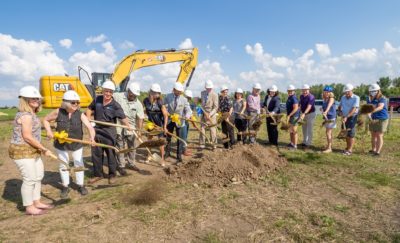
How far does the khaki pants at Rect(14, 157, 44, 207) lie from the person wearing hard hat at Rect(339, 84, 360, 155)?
19.7 ft

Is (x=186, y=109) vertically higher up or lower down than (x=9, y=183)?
higher up

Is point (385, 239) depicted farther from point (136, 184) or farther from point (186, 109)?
point (186, 109)

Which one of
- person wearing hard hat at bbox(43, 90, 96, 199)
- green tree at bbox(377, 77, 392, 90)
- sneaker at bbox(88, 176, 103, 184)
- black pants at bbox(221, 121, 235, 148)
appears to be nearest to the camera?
person wearing hard hat at bbox(43, 90, 96, 199)

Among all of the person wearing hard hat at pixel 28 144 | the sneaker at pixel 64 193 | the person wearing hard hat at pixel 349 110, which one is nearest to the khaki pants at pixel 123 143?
the sneaker at pixel 64 193

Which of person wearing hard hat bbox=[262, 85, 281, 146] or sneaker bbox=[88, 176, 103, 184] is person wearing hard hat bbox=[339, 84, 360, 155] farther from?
sneaker bbox=[88, 176, 103, 184]

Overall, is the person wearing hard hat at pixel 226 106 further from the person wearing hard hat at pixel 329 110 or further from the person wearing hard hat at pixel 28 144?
the person wearing hard hat at pixel 28 144

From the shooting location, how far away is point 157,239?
115 inches

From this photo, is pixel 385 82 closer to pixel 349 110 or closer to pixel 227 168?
pixel 349 110

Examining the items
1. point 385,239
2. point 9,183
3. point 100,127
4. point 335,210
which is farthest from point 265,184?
point 9,183

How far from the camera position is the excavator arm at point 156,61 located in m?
11.6

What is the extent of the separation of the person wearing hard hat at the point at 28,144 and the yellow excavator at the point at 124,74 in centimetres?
847

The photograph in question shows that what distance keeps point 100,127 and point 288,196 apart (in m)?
3.09

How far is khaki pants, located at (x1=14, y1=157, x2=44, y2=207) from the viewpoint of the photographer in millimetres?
3413

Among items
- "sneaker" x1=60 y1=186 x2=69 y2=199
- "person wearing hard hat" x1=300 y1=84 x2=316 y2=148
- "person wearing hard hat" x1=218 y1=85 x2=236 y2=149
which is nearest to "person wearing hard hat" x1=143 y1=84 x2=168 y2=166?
"person wearing hard hat" x1=218 y1=85 x2=236 y2=149
